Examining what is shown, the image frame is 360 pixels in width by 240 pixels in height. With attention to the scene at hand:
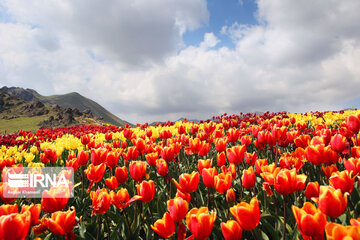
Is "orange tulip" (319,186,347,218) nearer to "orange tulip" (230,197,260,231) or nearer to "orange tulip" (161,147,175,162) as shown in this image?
"orange tulip" (230,197,260,231)

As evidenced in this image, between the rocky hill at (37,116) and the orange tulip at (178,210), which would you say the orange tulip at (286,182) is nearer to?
the orange tulip at (178,210)

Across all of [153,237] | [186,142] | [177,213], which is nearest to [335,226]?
[177,213]

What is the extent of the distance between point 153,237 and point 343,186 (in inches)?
82.9

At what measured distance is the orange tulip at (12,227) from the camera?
1477 mm

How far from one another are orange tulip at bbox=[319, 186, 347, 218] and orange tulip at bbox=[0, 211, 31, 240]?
2229 millimetres

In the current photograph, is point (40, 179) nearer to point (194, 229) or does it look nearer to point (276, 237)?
point (194, 229)

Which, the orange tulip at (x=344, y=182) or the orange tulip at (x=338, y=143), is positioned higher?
the orange tulip at (x=338, y=143)

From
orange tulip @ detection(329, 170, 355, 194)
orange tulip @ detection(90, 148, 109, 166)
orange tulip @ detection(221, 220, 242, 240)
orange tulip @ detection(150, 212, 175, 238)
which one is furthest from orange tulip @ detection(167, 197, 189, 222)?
orange tulip @ detection(90, 148, 109, 166)

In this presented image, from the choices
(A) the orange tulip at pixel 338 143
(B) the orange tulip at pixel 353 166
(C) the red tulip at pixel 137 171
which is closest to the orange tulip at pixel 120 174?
(C) the red tulip at pixel 137 171

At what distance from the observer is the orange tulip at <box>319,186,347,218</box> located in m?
1.45

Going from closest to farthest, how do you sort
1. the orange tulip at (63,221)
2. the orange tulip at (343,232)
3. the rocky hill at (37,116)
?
1. the orange tulip at (343,232)
2. the orange tulip at (63,221)
3. the rocky hill at (37,116)

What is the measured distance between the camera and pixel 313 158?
270 cm

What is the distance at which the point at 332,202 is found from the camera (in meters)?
1.45

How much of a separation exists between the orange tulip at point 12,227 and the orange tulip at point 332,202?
223cm
